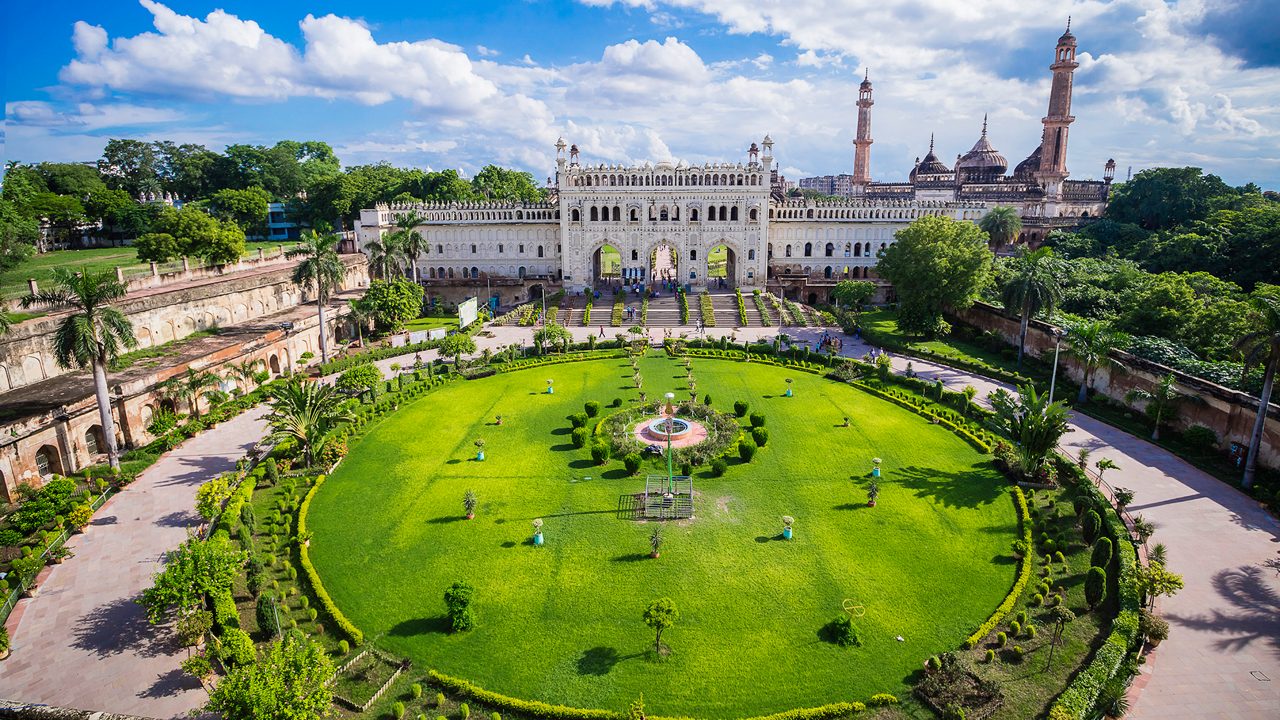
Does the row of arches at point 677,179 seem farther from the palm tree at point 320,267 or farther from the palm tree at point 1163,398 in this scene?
the palm tree at point 1163,398

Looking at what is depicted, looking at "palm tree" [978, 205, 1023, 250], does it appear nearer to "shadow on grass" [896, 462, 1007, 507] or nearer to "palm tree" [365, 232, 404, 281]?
"shadow on grass" [896, 462, 1007, 507]

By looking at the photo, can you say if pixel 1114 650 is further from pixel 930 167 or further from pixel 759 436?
pixel 930 167

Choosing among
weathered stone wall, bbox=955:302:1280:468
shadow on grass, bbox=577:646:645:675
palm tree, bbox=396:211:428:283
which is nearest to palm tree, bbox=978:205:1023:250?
weathered stone wall, bbox=955:302:1280:468

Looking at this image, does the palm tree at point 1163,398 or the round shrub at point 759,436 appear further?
the palm tree at point 1163,398

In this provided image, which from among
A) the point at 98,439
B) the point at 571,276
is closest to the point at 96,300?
the point at 98,439

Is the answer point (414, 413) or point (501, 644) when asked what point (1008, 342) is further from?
point (501, 644)

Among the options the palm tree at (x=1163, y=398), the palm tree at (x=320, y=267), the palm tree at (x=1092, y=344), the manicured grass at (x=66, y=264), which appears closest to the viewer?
the palm tree at (x=1163, y=398)

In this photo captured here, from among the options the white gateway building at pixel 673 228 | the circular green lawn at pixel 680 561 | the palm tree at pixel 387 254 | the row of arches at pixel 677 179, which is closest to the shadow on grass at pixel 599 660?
the circular green lawn at pixel 680 561
